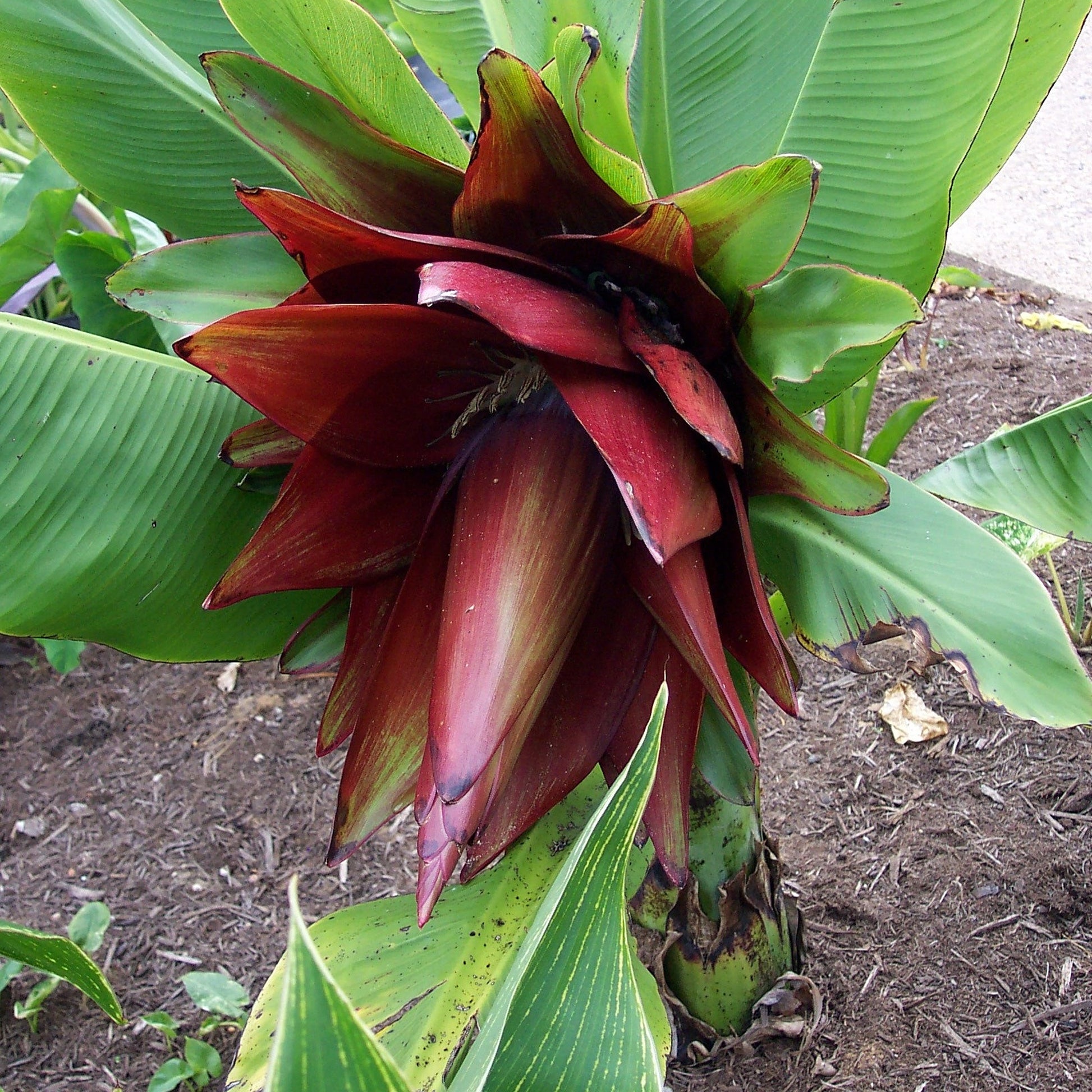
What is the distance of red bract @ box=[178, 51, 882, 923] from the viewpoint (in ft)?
1.18

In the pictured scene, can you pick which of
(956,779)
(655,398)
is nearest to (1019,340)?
(956,779)

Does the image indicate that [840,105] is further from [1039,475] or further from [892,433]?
[892,433]

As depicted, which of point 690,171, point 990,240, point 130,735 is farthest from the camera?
point 990,240

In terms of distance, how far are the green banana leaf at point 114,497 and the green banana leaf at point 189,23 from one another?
202 mm

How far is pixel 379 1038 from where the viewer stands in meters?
0.57

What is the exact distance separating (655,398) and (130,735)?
1.45 metres

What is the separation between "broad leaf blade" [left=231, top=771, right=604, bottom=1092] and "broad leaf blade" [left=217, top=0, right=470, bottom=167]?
1.45 ft

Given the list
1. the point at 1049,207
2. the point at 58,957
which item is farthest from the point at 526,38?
the point at 1049,207

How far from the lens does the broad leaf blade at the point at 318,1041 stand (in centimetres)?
26

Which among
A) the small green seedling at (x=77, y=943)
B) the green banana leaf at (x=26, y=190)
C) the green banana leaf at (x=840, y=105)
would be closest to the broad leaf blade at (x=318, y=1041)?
the green banana leaf at (x=840, y=105)

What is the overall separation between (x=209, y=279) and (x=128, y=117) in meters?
0.18

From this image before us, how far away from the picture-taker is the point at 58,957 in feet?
2.17

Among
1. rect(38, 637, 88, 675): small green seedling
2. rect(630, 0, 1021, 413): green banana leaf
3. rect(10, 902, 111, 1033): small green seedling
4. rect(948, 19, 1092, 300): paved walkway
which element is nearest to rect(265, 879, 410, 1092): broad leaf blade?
rect(630, 0, 1021, 413): green banana leaf

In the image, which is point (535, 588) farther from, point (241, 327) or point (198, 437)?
point (198, 437)
